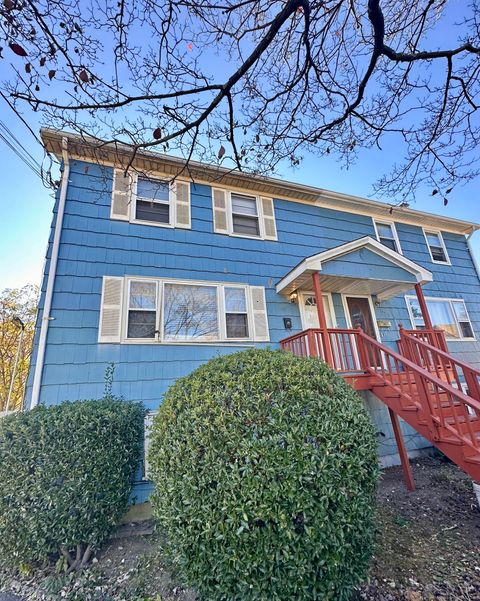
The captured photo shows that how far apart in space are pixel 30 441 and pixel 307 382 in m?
3.04

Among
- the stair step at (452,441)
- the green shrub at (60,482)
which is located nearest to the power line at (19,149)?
the green shrub at (60,482)

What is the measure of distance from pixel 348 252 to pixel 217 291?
299 centimetres

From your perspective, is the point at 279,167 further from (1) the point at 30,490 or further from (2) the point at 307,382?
(1) the point at 30,490

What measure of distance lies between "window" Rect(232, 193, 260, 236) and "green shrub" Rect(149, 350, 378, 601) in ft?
16.7

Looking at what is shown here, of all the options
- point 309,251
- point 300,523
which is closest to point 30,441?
point 300,523

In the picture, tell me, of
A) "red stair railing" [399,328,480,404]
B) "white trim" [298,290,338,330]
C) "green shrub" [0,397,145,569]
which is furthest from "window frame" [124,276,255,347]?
"red stair railing" [399,328,480,404]

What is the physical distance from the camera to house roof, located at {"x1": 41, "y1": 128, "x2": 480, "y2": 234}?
5.44 metres

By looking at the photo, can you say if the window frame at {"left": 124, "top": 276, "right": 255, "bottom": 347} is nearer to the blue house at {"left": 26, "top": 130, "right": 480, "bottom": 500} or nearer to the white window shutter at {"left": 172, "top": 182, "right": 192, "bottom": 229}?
the blue house at {"left": 26, "top": 130, "right": 480, "bottom": 500}

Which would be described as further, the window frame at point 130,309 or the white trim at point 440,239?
the white trim at point 440,239

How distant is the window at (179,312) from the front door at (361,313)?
2402 millimetres

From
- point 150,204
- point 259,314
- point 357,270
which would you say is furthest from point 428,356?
point 150,204

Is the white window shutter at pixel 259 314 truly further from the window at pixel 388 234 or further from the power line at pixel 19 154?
the window at pixel 388 234

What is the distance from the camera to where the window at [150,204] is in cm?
612

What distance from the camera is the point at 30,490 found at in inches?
113
